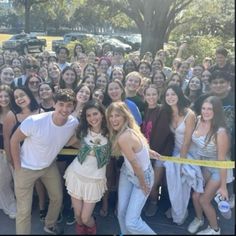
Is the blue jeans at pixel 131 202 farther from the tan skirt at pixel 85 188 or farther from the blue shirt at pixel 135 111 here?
the blue shirt at pixel 135 111

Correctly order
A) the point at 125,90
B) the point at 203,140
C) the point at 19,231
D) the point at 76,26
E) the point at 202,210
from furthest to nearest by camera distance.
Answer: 1. the point at 76,26
2. the point at 125,90
3. the point at 202,210
4. the point at 203,140
5. the point at 19,231

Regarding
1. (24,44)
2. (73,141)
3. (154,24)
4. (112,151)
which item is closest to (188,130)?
(112,151)

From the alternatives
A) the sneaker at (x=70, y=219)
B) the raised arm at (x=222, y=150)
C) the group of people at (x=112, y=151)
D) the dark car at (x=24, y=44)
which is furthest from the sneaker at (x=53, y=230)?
the dark car at (x=24, y=44)

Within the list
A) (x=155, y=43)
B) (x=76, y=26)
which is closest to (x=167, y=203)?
(x=155, y=43)

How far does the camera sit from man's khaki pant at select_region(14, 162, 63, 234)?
14.3 ft

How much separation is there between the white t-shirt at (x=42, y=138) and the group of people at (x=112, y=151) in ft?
0.04

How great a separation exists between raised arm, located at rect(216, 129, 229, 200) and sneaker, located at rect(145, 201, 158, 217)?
1186mm

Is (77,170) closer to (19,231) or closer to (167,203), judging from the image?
(19,231)

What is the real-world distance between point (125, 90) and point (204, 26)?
19722 millimetres

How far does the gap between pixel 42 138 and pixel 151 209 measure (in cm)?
202

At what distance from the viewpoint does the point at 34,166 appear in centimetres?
439

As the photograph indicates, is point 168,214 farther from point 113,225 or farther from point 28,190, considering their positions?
point 28,190

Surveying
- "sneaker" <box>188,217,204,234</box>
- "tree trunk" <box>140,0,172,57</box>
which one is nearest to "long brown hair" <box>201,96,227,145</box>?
"sneaker" <box>188,217,204,234</box>

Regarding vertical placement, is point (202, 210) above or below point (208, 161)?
below
